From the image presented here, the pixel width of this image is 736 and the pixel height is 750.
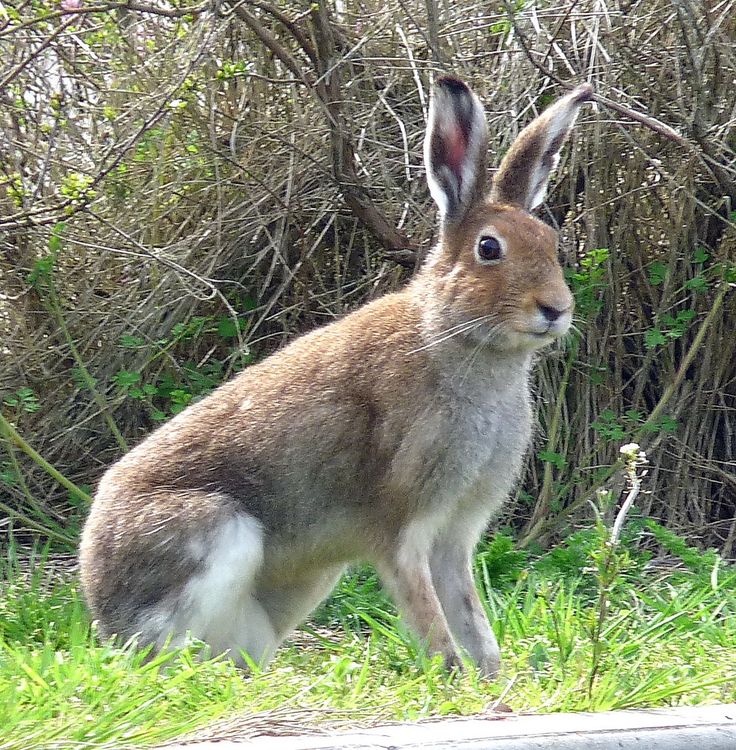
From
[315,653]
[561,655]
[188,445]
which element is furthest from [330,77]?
[561,655]

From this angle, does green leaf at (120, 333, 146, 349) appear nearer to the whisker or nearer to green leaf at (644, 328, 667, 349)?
the whisker

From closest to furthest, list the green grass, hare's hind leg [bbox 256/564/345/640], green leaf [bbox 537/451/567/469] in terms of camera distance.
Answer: the green grass < hare's hind leg [bbox 256/564/345/640] < green leaf [bbox 537/451/567/469]

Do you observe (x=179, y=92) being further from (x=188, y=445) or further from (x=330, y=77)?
(x=188, y=445)

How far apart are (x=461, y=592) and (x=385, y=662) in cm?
33

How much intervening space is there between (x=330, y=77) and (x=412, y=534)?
8.42 feet

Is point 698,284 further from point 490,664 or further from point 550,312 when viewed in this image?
point 490,664

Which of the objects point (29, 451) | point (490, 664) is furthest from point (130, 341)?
point (490, 664)

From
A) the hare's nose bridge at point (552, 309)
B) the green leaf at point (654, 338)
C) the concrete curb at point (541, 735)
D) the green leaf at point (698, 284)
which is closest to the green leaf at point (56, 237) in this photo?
the hare's nose bridge at point (552, 309)

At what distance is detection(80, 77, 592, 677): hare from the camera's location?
3.73 metres

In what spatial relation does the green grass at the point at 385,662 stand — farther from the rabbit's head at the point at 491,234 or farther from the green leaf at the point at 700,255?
the green leaf at the point at 700,255

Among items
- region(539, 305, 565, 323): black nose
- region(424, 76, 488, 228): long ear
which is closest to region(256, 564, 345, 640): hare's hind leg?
region(539, 305, 565, 323): black nose

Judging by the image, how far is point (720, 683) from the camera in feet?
10.6

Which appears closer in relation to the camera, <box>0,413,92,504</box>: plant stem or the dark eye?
the dark eye

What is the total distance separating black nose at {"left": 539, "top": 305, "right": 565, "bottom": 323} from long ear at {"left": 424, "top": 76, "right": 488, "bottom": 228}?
49 centimetres
